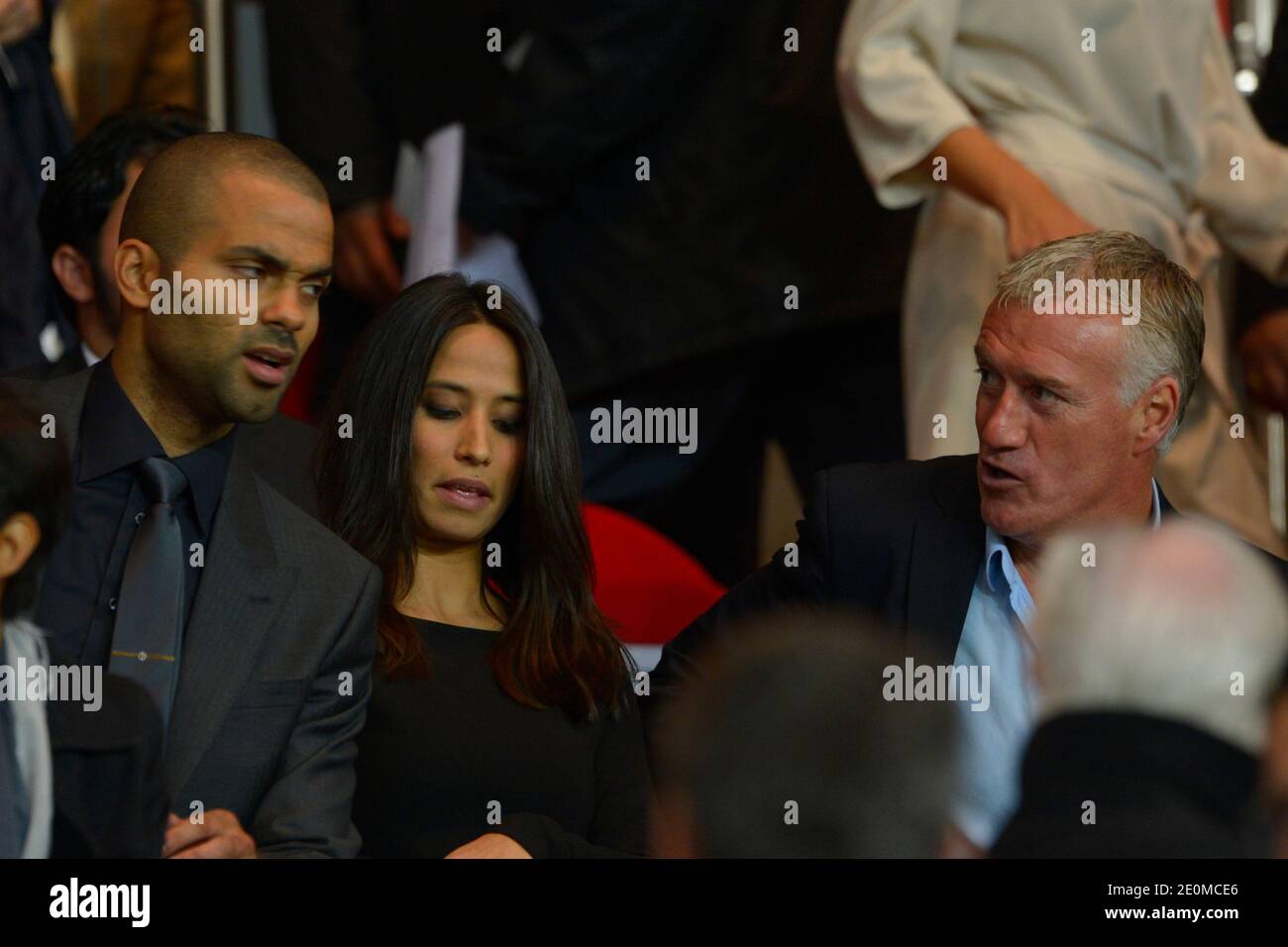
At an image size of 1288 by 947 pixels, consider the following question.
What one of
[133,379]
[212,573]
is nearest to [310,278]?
[133,379]

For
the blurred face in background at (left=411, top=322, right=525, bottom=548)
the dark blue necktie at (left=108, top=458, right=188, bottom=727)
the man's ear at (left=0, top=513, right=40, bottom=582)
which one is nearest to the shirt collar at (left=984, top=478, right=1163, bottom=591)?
the blurred face in background at (left=411, top=322, right=525, bottom=548)

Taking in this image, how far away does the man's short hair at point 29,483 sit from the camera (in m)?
1.98

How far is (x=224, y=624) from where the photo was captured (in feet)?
7.52

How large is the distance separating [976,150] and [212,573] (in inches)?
54.5

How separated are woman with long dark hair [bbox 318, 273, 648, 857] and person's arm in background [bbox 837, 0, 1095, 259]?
29.7 inches

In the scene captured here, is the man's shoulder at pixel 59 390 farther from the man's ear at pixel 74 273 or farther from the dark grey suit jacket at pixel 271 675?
the man's ear at pixel 74 273

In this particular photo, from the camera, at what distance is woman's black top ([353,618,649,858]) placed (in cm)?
245

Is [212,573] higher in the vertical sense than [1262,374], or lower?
lower

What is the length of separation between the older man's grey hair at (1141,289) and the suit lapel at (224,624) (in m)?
1.05

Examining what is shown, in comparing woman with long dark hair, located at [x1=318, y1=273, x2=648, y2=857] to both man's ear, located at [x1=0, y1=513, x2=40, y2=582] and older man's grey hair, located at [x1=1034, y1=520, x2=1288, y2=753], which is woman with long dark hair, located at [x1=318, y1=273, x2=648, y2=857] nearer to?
man's ear, located at [x1=0, y1=513, x2=40, y2=582]

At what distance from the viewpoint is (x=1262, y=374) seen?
357cm
